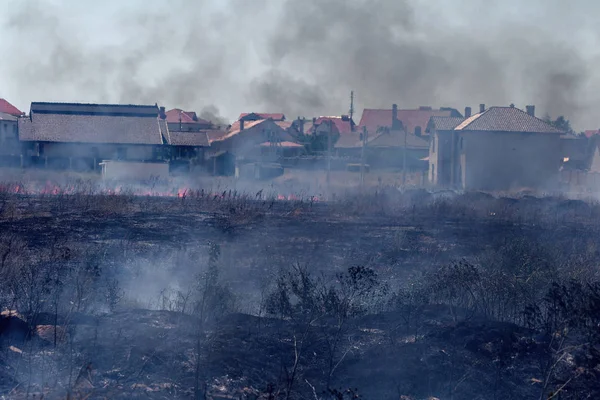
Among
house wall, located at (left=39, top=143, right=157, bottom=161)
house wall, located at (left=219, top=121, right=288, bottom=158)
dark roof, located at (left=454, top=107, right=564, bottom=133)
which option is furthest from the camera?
house wall, located at (left=219, top=121, right=288, bottom=158)

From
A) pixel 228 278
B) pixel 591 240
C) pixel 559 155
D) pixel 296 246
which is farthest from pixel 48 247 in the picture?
pixel 559 155

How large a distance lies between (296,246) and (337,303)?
7749 mm

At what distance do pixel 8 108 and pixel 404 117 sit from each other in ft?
130

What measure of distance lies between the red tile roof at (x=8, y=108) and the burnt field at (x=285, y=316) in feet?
167

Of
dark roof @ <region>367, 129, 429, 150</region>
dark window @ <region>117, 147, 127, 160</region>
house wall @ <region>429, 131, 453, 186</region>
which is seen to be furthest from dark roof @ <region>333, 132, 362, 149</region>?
dark window @ <region>117, 147, 127, 160</region>

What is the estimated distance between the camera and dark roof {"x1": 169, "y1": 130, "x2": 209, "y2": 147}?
50812 millimetres

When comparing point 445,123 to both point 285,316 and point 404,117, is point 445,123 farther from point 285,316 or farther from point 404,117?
point 285,316

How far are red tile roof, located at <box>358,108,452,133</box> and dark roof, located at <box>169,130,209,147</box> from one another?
23.4 meters

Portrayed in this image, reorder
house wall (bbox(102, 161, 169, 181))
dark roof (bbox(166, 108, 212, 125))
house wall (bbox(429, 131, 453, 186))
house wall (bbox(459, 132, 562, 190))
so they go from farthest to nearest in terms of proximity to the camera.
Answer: dark roof (bbox(166, 108, 212, 125))
house wall (bbox(429, 131, 453, 186))
house wall (bbox(459, 132, 562, 190))
house wall (bbox(102, 161, 169, 181))

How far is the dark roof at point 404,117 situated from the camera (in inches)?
2702

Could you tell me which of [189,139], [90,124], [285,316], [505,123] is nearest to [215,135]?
[189,139]

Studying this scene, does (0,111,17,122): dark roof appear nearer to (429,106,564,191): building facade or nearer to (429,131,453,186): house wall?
(429,131,453,186): house wall

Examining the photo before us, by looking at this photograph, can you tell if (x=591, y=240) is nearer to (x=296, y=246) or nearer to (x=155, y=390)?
(x=296, y=246)

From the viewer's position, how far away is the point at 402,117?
6994 cm
